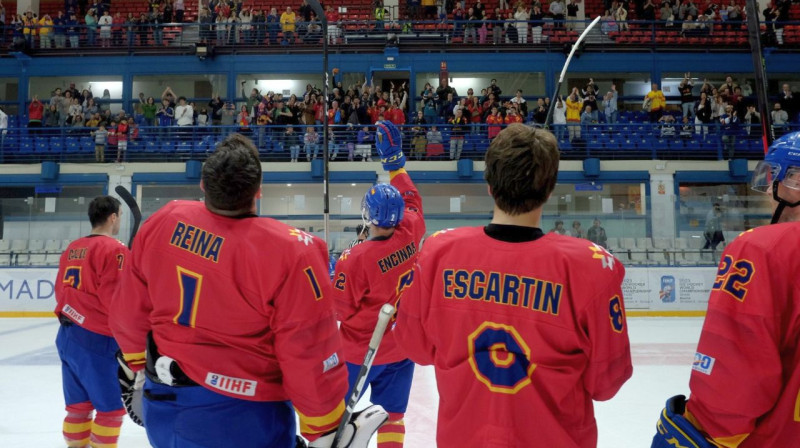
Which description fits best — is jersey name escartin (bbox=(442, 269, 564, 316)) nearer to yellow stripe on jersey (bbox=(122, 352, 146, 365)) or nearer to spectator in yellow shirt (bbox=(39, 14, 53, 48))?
yellow stripe on jersey (bbox=(122, 352, 146, 365))

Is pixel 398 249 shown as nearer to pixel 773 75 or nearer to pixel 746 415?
pixel 746 415

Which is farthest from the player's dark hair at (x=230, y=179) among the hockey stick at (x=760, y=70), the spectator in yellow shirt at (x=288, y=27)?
the spectator in yellow shirt at (x=288, y=27)

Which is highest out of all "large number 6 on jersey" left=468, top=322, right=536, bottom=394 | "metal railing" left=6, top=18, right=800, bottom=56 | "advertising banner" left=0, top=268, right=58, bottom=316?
"metal railing" left=6, top=18, right=800, bottom=56

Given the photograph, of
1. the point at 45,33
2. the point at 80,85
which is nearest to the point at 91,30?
the point at 45,33

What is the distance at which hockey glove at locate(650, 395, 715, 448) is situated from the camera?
1814mm

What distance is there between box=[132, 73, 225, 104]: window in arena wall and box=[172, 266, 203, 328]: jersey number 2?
21.8 m

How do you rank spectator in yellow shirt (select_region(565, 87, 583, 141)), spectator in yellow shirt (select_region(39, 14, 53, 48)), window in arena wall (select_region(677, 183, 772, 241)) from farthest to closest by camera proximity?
1. spectator in yellow shirt (select_region(39, 14, 53, 48))
2. spectator in yellow shirt (select_region(565, 87, 583, 141))
3. window in arena wall (select_region(677, 183, 772, 241))

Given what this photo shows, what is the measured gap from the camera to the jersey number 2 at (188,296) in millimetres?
2045

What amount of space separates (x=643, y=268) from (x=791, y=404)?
38.9 ft

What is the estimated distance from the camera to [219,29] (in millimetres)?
22000

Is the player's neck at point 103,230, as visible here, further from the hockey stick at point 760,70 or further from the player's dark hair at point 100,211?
the hockey stick at point 760,70

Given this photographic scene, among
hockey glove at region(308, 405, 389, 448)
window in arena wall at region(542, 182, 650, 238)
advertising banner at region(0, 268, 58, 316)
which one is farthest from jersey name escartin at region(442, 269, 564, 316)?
advertising banner at region(0, 268, 58, 316)

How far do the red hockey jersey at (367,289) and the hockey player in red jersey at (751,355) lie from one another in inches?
82.4

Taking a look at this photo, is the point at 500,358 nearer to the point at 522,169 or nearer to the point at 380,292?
the point at 522,169
